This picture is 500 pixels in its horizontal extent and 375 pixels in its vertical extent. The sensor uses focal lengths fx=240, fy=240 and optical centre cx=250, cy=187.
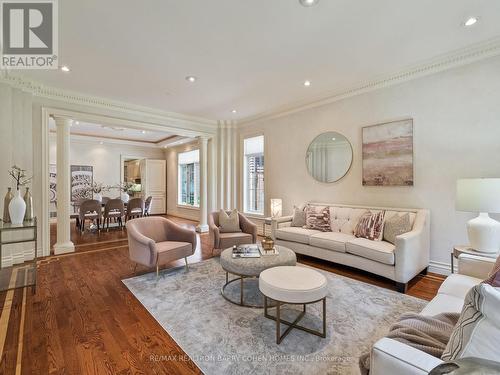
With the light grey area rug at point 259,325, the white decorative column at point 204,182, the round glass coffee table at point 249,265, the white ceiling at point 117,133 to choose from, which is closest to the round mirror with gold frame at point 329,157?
the light grey area rug at point 259,325

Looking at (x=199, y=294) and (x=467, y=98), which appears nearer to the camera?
(x=199, y=294)

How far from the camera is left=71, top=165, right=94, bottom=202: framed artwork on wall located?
25.6 feet

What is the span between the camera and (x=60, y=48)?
286 centimetres

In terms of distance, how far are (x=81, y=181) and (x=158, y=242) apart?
617cm

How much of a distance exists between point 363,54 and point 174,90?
9.64ft

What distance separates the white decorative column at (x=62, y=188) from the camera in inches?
167

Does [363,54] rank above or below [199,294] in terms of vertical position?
above

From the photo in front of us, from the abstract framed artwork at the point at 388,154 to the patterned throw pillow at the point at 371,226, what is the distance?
585 mm

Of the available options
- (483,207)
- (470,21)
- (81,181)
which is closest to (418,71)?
(470,21)

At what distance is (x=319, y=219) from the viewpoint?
4023 mm

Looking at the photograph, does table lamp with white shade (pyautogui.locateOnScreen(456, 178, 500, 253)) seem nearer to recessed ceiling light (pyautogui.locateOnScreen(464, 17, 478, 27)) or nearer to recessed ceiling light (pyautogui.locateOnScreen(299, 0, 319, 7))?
recessed ceiling light (pyautogui.locateOnScreen(464, 17, 478, 27))

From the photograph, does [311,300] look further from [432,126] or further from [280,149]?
[280,149]

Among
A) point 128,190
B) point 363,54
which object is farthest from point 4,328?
point 128,190

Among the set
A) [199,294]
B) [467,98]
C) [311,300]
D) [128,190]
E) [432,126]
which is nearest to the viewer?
[311,300]
